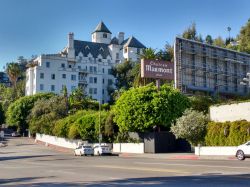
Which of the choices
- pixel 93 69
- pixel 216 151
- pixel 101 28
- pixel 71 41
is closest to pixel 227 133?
pixel 216 151

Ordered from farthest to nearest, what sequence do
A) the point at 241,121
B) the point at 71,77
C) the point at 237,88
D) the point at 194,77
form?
1. the point at 71,77
2. the point at 237,88
3. the point at 194,77
4. the point at 241,121

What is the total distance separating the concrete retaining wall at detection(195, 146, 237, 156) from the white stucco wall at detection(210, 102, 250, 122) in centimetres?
Answer: 355

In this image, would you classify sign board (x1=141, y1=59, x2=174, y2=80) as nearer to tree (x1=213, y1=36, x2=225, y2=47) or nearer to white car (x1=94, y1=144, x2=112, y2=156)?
white car (x1=94, y1=144, x2=112, y2=156)

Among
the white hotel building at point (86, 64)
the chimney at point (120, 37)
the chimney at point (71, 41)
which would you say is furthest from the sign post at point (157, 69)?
the chimney at point (120, 37)

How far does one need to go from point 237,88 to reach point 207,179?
51.5 m

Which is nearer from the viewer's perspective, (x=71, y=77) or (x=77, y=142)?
(x=77, y=142)

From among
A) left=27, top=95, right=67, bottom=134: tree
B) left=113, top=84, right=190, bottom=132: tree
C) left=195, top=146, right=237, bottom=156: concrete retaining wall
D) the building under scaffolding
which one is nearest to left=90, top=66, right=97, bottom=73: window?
left=27, top=95, right=67, bottom=134: tree

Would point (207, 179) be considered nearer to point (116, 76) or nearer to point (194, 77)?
point (194, 77)

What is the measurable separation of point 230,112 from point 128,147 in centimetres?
1650

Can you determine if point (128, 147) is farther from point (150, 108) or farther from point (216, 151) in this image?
point (216, 151)

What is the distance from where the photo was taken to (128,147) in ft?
186

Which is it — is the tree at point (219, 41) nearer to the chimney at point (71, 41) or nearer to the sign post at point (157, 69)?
the chimney at point (71, 41)

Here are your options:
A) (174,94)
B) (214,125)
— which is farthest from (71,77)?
(214,125)

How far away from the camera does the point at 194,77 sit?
60.6 m
